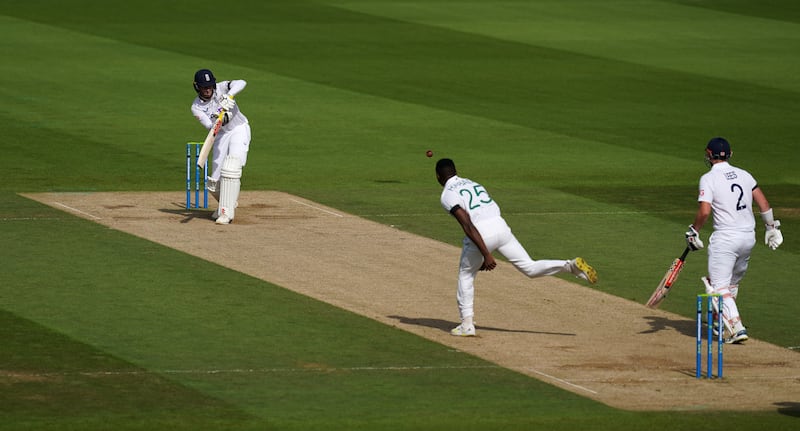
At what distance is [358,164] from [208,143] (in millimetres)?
7473

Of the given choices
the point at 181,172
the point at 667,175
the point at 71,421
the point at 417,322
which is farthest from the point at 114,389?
the point at 667,175

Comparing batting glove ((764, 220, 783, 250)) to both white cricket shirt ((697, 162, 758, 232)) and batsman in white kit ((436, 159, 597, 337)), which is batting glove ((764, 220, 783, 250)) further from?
batsman in white kit ((436, 159, 597, 337))

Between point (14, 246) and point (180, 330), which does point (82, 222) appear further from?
point (180, 330)

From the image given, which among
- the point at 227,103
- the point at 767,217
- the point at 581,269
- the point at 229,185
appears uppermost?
the point at 227,103

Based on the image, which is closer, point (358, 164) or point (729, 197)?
point (729, 197)

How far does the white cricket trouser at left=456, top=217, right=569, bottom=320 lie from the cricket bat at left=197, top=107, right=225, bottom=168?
20.3 feet

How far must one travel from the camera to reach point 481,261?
14.5 metres

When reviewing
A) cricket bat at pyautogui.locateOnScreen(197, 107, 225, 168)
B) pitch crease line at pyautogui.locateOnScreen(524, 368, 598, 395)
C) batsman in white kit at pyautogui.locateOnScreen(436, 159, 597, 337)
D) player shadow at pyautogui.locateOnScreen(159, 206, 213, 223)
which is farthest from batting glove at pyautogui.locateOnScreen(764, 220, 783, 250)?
player shadow at pyautogui.locateOnScreen(159, 206, 213, 223)

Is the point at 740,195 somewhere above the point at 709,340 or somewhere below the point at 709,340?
above

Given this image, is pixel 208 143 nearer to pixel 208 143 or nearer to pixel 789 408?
pixel 208 143

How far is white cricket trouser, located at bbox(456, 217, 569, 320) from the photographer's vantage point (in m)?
14.5

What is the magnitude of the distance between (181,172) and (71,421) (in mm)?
14361

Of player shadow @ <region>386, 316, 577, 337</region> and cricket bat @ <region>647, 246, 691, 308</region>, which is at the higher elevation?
cricket bat @ <region>647, 246, 691, 308</region>

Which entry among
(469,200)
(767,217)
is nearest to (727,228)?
(767,217)
